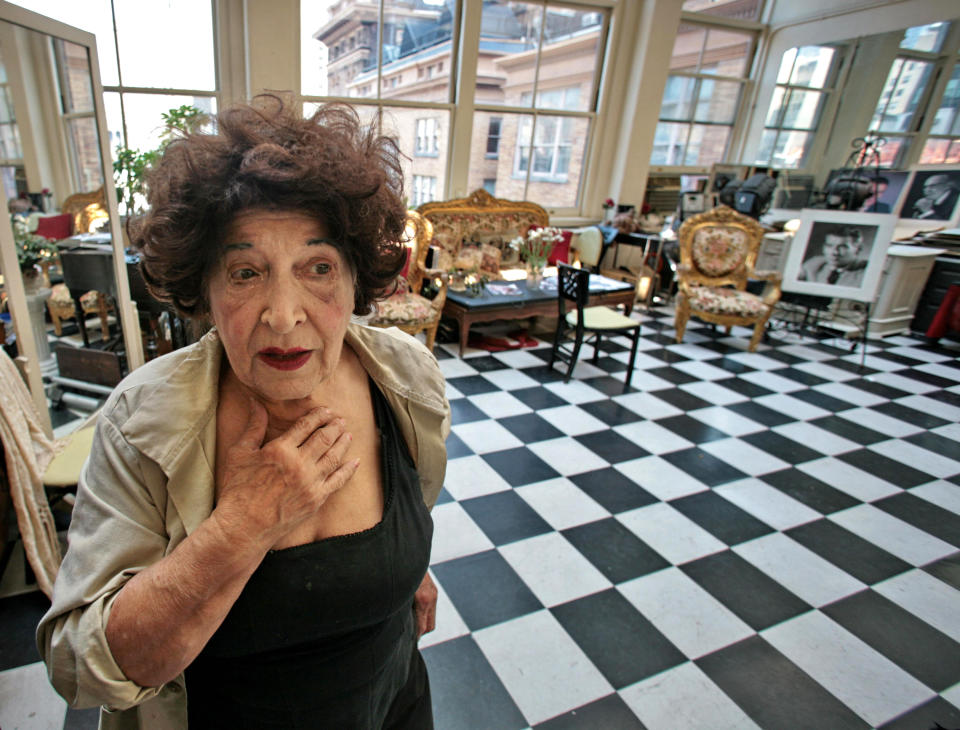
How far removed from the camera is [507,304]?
4.46 m

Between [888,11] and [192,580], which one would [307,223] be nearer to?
[192,580]

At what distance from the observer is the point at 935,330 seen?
17.7ft

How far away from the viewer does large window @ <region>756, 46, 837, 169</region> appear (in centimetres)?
658

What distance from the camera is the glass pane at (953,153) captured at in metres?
5.80

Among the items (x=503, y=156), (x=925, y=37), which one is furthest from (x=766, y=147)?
(x=503, y=156)

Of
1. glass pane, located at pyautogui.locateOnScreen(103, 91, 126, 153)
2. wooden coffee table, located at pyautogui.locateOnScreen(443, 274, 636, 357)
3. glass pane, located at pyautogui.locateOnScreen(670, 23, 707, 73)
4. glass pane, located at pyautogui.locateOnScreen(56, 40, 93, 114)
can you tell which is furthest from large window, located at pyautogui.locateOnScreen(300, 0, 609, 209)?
glass pane, located at pyautogui.locateOnScreen(56, 40, 93, 114)

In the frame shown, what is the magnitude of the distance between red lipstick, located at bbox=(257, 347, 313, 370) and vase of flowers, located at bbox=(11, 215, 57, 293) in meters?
2.42

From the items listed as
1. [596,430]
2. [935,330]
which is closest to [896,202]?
[935,330]

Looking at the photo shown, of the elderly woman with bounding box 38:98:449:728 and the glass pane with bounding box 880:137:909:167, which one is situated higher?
the glass pane with bounding box 880:137:909:167

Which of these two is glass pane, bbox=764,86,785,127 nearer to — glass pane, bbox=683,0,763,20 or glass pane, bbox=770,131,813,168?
glass pane, bbox=770,131,813,168

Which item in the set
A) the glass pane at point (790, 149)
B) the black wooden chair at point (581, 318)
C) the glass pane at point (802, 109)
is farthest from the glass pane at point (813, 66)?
the black wooden chair at point (581, 318)

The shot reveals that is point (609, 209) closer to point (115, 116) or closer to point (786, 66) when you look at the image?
point (786, 66)

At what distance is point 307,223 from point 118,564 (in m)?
0.52

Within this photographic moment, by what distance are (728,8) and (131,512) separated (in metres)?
8.61
